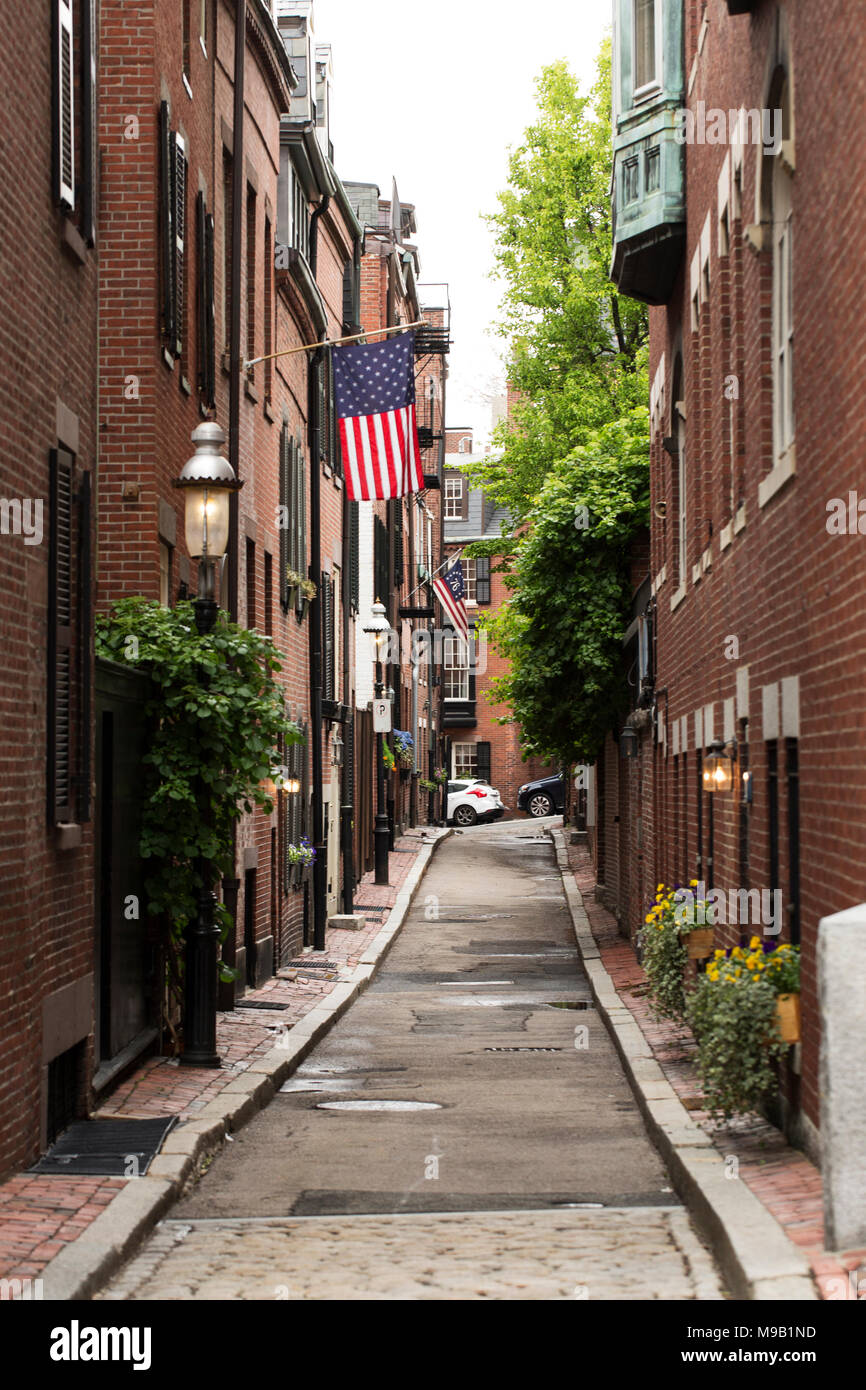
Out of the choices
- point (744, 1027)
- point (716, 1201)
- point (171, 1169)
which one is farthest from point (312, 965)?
point (716, 1201)

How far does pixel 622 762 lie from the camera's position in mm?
27297

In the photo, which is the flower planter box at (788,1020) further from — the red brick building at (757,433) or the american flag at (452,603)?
the american flag at (452,603)

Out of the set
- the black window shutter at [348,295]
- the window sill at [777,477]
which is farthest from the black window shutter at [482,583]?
the window sill at [777,477]

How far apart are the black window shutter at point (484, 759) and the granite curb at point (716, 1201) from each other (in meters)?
54.2

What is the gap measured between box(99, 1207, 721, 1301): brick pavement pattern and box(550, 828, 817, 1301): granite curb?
0.51 feet

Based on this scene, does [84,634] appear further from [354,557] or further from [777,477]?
[354,557]

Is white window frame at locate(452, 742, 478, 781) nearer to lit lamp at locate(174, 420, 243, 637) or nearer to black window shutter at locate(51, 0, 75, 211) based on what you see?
lit lamp at locate(174, 420, 243, 637)

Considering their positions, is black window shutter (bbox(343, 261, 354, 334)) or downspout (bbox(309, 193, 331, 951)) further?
black window shutter (bbox(343, 261, 354, 334))

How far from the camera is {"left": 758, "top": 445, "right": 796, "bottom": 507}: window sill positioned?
9602 millimetres

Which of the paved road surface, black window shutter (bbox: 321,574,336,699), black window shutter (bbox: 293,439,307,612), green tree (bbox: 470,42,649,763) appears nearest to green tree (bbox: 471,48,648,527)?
green tree (bbox: 470,42,649,763)

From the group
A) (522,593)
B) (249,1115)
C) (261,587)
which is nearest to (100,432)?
(249,1115)

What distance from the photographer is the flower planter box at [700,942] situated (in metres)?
13.7

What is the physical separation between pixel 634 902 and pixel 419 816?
31425 mm

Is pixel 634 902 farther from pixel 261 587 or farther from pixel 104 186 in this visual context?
pixel 104 186
